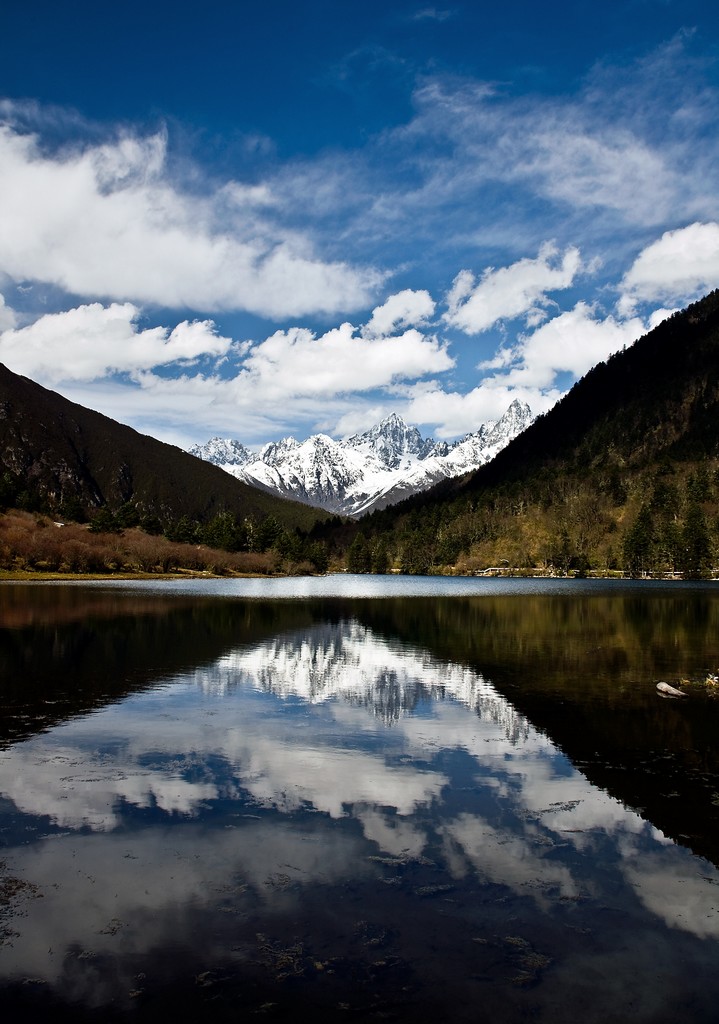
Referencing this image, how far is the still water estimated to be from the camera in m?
13.1

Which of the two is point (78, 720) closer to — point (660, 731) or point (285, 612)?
point (660, 731)

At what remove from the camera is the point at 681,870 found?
18.5 meters

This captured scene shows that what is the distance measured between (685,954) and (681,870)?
4210 mm

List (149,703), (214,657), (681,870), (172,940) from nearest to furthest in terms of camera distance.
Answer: (172,940), (681,870), (149,703), (214,657)

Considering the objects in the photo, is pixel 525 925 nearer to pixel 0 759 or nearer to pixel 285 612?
pixel 0 759

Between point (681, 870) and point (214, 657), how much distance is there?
43413 millimetres

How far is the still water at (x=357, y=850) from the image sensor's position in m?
13.1

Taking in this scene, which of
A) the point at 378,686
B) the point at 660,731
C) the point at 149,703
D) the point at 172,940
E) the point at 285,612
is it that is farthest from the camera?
the point at 285,612

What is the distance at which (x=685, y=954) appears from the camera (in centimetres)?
1463

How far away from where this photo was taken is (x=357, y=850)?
19.2 m

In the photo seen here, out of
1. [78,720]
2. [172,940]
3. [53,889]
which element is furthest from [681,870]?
[78,720]

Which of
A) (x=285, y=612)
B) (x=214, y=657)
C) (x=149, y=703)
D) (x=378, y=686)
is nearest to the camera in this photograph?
(x=149, y=703)

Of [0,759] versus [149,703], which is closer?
[0,759]

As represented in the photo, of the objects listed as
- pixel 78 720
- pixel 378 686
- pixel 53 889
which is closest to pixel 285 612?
pixel 378 686
